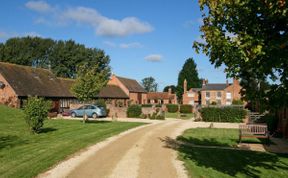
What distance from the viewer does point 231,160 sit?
1270cm

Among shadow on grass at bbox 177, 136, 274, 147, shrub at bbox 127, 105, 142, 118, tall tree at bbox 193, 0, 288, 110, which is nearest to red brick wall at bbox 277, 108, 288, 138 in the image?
shadow on grass at bbox 177, 136, 274, 147

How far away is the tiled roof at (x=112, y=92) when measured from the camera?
189ft

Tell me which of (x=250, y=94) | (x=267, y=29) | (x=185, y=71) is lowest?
(x=250, y=94)

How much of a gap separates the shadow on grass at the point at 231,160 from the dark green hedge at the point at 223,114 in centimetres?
1875

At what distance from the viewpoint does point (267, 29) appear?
8.84 metres

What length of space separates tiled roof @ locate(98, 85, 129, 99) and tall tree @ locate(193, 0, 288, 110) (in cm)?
Answer: 4689

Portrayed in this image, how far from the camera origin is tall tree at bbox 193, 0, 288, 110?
805cm

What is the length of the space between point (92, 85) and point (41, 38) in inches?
1977

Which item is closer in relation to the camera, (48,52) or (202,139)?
(202,139)

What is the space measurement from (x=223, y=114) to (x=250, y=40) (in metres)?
26.9

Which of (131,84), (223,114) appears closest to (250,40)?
(223,114)

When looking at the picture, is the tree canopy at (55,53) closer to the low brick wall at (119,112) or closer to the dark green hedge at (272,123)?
the low brick wall at (119,112)

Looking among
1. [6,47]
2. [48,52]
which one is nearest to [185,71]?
[48,52]

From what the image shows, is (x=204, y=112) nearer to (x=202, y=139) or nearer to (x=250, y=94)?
(x=202, y=139)
